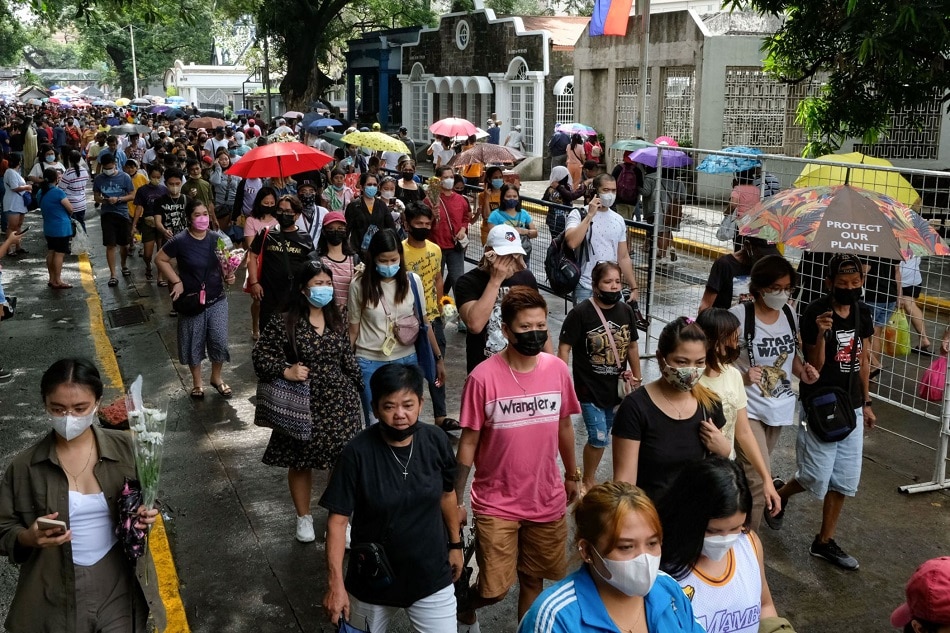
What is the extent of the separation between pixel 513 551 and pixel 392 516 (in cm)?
91

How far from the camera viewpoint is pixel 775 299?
570cm

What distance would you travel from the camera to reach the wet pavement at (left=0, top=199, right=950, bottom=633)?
5.34 metres

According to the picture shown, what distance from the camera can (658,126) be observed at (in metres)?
22.9

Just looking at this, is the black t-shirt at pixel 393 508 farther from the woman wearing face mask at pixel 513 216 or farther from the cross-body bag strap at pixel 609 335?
the woman wearing face mask at pixel 513 216

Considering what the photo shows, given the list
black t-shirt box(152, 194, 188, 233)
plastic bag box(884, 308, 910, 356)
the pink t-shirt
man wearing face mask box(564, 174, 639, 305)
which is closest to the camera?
the pink t-shirt

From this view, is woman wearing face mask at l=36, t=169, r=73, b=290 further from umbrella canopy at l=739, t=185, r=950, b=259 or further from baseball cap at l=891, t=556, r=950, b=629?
baseball cap at l=891, t=556, r=950, b=629

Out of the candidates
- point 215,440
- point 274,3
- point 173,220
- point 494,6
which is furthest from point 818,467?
point 494,6

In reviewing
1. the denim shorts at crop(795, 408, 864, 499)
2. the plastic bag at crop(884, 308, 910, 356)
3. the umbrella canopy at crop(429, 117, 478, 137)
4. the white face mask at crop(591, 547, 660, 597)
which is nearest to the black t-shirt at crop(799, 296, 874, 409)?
the denim shorts at crop(795, 408, 864, 499)

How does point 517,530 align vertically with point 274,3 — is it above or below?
below

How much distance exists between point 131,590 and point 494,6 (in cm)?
4129

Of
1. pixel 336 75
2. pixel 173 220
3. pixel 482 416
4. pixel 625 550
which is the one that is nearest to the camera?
pixel 625 550

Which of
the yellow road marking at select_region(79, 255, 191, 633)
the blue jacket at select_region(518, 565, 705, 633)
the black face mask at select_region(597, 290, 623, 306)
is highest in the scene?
the black face mask at select_region(597, 290, 623, 306)

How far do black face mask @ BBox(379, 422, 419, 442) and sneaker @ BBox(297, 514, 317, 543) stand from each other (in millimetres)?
2206

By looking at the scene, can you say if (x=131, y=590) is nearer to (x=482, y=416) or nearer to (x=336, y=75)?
(x=482, y=416)
